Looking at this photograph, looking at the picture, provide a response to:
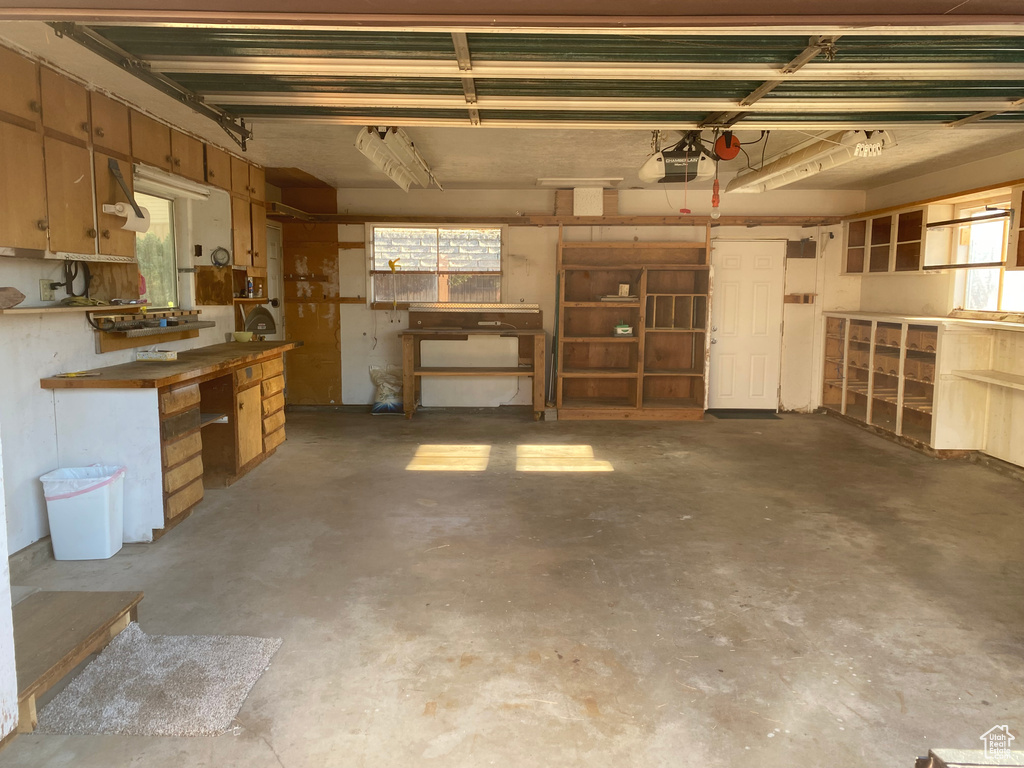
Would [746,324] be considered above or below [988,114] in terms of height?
below

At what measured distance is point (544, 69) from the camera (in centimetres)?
340

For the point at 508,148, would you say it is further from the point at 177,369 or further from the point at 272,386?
the point at 177,369

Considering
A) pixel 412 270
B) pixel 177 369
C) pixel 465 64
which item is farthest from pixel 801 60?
pixel 412 270

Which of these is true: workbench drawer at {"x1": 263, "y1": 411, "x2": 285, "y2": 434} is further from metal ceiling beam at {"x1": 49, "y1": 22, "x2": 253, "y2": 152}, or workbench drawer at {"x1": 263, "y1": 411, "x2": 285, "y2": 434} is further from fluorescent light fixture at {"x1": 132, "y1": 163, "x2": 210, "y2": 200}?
metal ceiling beam at {"x1": 49, "y1": 22, "x2": 253, "y2": 152}

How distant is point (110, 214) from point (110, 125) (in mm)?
586

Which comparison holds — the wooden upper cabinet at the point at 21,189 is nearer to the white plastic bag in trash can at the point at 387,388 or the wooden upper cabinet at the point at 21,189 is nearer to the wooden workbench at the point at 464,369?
the wooden workbench at the point at 464,369

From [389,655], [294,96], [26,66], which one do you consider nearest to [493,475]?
[389,655]

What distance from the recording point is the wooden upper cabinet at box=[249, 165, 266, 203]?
656cm

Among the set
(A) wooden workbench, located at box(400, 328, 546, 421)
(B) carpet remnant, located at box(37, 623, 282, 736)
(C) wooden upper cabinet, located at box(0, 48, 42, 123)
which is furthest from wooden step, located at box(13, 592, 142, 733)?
(A) wooden workbench, located at box(400, 328, 546, 421)

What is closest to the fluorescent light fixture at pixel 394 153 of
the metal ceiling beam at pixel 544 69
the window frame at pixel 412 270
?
the window frame at pixel 412 270

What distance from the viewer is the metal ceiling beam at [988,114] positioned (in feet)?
13.6

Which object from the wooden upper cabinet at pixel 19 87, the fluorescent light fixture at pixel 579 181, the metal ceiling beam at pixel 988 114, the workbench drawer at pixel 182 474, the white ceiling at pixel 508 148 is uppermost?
the fluorescent light fixture at pixel 579 181

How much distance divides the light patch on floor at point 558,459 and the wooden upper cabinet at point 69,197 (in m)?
3.54

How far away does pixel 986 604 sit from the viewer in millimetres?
3285
